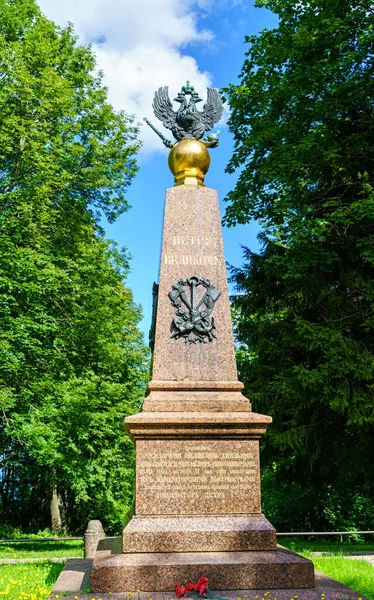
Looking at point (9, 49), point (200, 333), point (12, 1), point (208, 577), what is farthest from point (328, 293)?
point (12, 1)

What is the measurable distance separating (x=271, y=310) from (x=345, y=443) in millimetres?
3701

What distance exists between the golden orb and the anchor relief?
4.87ft

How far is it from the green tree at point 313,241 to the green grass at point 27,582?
230 inches

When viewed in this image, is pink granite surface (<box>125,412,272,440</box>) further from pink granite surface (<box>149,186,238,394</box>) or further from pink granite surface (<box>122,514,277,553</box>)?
pink granite surface (<box>122,514,277,553</box>)

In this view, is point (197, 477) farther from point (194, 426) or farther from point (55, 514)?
point (55, 514)

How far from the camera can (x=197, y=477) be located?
5.51 metres

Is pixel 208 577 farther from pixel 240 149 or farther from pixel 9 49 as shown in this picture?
pixel 9 49

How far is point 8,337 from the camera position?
13336 millimetres

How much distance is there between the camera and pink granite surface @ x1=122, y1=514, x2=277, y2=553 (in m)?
5.14

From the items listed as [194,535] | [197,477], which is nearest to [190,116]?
[197,477]

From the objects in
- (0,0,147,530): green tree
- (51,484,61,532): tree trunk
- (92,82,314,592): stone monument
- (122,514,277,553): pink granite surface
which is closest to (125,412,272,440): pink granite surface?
(92,82,314,592): stone monument

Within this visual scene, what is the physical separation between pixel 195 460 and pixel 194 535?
0.67m

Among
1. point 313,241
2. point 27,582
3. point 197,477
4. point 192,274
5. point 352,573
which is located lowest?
point 27,582

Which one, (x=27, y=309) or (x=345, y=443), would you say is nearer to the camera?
(x=345, y=443)
